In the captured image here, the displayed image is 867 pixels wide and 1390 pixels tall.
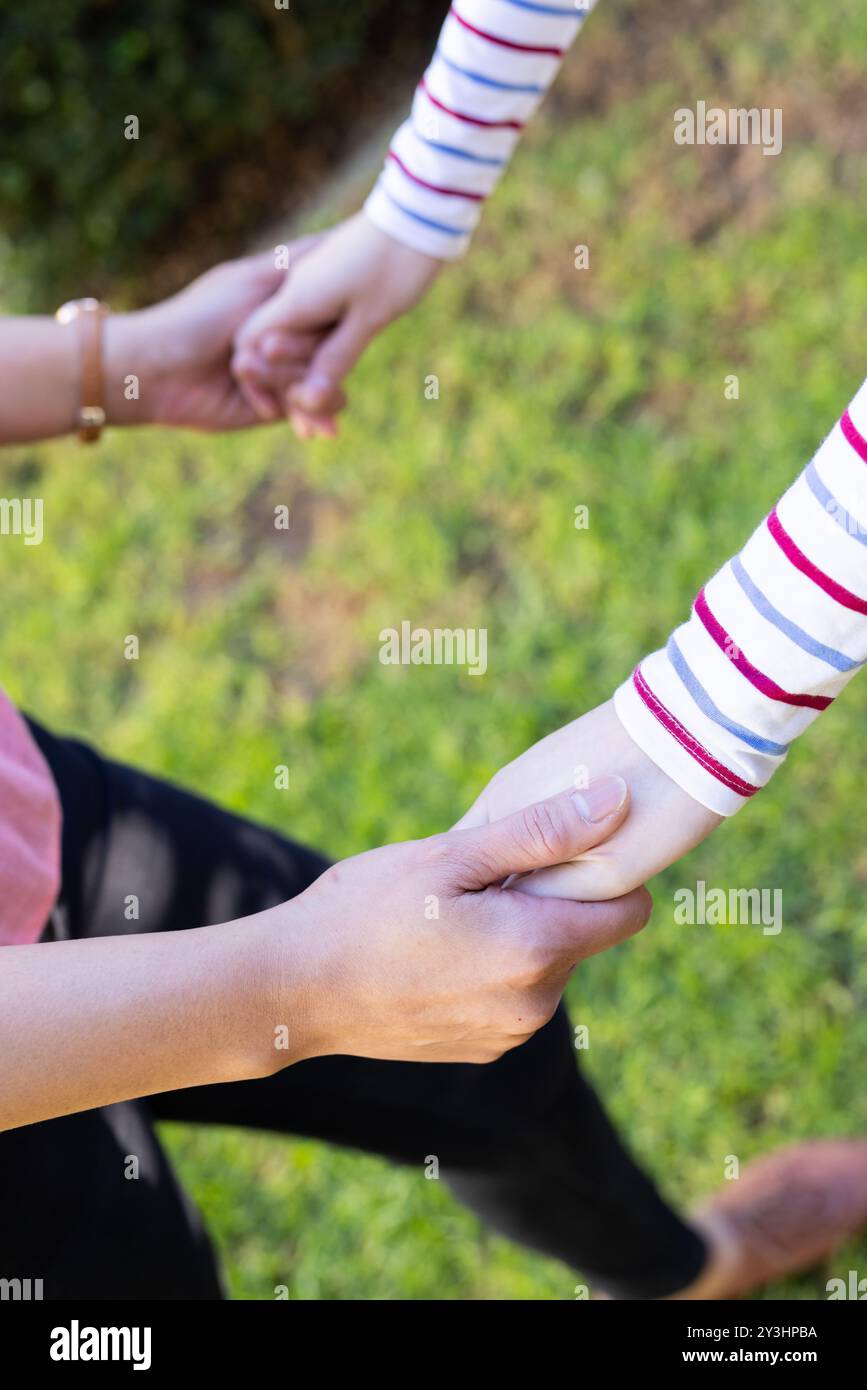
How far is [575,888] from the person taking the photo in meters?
1.33

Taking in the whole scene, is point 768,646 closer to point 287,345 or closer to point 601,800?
point 601,800

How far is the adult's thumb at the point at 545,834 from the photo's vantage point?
1.26m

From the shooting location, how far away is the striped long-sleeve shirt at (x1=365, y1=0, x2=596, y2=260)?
5.72ft

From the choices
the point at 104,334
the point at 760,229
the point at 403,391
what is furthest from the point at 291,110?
the point at 104,334

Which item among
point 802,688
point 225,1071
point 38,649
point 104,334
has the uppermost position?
point 104,334

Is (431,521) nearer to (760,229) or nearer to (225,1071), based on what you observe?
(760,229)

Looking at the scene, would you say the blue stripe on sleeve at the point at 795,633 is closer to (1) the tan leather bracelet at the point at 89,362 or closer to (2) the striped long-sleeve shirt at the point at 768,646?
(2) the striped long-sleeve shirt at the point at 768,646

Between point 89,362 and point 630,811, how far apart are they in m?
1.20

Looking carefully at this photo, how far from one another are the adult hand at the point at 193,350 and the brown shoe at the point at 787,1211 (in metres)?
1.59

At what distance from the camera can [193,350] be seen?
213 centimetres

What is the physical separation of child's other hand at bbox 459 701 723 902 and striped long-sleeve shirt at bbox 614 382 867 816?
0.02m

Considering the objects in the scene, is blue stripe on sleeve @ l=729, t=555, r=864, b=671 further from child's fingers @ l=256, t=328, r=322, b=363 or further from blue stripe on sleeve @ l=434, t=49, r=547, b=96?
child's fingers @ l=256, t=328, r=322, b=363

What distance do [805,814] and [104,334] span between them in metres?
1.68

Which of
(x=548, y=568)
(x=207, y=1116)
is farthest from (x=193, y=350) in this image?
(x=548, y=568)
